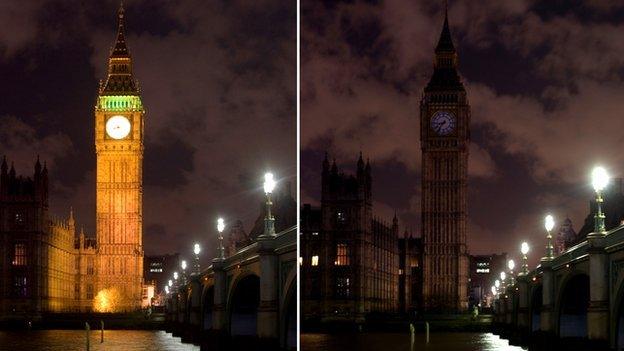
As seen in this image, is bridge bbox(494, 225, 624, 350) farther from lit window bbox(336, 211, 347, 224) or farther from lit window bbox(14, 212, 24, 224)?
lit window bbox(14, 212, 24, 224)

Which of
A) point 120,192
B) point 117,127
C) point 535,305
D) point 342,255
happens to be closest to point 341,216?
point 342,255

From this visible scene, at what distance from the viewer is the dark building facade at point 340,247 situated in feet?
202

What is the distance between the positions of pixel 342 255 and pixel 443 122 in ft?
64.9

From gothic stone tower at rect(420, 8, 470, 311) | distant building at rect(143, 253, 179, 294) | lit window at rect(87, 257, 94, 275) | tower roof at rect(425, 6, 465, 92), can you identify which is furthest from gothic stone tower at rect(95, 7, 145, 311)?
distant building at rect(143, 253, 179, 294)

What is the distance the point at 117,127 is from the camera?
8819cm

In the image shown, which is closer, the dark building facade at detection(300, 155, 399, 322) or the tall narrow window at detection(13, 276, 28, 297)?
the dark building facade at detection(300, 155, 399, 322)

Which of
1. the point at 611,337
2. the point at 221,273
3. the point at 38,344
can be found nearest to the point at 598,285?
the point at 611,337

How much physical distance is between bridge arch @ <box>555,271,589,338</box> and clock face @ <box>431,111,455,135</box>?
5256 cm

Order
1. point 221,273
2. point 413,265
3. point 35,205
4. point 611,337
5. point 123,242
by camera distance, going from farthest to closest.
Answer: point 123,242 < point 413,265 < point 35,205 < point 221,273 < point 611,337

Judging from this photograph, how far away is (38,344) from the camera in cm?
3556

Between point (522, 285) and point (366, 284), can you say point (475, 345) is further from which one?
point (366, 284)

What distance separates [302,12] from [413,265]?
65.6m

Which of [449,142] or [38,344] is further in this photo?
[449,142]

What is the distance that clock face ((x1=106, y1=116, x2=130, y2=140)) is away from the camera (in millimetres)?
87875
